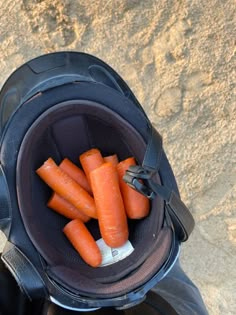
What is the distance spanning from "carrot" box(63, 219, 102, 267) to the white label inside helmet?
0.02 m

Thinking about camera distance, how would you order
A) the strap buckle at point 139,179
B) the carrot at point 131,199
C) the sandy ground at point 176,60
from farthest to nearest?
the sandy ground at point 176,60 → the carrot at point 131,199 → the strap buckle at point 139,179

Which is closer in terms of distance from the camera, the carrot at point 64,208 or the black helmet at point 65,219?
the black helmet at point 65,219

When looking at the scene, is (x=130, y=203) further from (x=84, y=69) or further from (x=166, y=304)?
(x=84, y=69)

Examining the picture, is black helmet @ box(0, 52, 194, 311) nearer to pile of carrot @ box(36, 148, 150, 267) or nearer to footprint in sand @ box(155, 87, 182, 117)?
pile of carrot @ box(36, 148, 150, 267)

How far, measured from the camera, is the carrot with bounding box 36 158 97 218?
3.85 feet

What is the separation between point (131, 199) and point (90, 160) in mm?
108

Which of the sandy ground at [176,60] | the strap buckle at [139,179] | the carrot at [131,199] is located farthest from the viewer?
the sandy ground at [176,60]

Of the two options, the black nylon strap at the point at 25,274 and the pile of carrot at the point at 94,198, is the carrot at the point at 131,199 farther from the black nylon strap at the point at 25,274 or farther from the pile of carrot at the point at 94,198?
the black nylon strap at the point at 25,274

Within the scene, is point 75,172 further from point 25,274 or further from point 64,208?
point 25,274

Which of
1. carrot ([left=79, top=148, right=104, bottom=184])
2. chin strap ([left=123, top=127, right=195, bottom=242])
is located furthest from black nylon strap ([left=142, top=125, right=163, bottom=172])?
carrot ([left=79, top=148, right=104, bottom=184])

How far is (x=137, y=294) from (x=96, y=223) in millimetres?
205

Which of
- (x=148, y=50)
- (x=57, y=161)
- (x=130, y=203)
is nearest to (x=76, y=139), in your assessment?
(x=57, y=161)

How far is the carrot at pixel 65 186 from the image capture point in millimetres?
1174

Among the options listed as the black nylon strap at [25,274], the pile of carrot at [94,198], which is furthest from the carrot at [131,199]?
the black nylon strap at [25,274]
